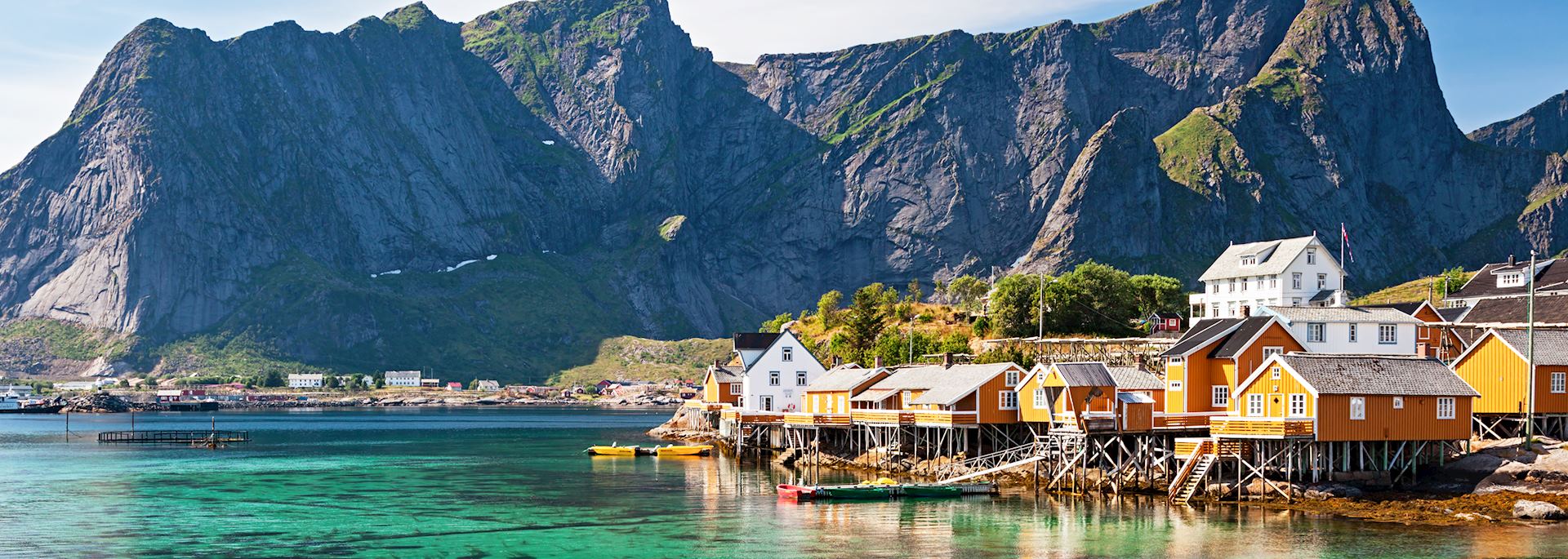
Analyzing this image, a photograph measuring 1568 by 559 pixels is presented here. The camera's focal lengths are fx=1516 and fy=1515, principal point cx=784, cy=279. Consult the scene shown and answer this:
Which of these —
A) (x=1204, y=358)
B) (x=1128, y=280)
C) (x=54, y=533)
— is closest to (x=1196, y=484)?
(x=1204, y=358)

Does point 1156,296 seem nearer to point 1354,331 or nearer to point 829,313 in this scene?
point 829,313

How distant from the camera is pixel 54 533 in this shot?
70188mm

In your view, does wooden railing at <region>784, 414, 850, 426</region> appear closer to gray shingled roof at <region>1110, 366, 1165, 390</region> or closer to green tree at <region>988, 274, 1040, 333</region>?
gray shingled roof at <region>1110, 366, 1165, 390</region>

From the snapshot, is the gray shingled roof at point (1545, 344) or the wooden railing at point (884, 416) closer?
the gray shingled roof at point (1545, 344)

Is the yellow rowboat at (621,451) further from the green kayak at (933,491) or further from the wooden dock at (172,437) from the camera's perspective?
the green kayak at (933,491)

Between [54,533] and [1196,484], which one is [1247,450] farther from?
[54,533]

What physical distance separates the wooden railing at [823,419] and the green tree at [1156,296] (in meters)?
46.4

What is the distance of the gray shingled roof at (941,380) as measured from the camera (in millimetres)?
91875

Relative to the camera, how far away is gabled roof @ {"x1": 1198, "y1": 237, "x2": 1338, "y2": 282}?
125 metres

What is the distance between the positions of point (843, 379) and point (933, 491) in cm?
3191

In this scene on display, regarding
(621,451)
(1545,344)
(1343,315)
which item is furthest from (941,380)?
(621,451)

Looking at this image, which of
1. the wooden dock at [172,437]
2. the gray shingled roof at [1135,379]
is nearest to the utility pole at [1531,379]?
the gray shingled roof at [1135,379]

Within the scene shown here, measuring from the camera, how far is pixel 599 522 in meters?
73.6

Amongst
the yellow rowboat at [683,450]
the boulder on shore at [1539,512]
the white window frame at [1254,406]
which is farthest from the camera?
the yellow rowboat at [683,450]
